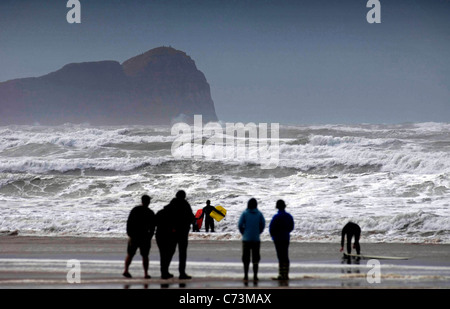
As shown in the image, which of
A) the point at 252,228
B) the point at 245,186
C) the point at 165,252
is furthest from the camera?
the point at 245,186

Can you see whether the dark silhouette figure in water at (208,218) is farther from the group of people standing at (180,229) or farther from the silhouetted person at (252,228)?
the silhouetted person at (252,228)

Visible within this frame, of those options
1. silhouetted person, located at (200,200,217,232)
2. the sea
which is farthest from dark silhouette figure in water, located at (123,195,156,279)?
silhouetted person, located at (200,200,217,232)

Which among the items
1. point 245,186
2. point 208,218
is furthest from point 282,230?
point 245,186

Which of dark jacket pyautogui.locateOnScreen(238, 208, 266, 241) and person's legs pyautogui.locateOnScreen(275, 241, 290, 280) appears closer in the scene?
dark jacket pyautogui.locateOnScreen(238, 208, 266, 241)

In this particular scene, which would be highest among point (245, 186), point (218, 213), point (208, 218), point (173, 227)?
point (245, 186)

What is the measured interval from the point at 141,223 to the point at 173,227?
2.05 feet

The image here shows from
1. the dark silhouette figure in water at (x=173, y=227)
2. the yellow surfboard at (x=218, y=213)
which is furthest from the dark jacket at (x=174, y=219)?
the yellow surfboard at (x=218, y=213)

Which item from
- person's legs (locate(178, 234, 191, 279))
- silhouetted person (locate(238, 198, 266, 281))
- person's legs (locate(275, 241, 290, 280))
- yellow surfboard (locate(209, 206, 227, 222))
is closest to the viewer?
silhouetted person (locate(238, 198, 266, 281))

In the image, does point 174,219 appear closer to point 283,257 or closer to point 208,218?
point 283,257

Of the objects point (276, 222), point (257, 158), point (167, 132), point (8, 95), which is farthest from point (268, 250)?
point (8, 95)

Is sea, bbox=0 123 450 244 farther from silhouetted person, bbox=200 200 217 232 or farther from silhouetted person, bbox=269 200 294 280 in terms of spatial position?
silhouetted person, bbox=269 200 294 280

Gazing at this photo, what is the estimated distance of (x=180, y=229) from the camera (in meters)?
12.6

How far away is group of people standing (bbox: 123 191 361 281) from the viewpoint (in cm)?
1255
